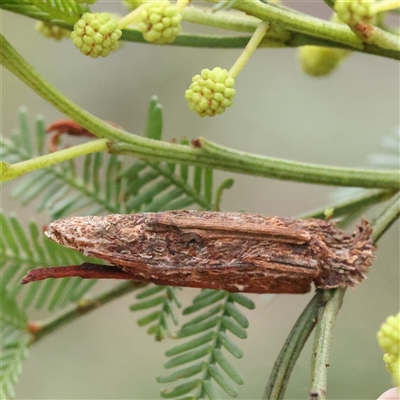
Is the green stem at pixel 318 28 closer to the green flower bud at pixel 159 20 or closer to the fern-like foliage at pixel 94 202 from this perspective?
the green flower bud at pixel 159 20

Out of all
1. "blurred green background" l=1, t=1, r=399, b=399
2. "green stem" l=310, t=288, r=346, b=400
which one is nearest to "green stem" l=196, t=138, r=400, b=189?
"green stem" l=310, t=288, r=346, b=400

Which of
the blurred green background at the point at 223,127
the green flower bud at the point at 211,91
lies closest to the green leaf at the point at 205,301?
the green flower bud at the point at 211,91

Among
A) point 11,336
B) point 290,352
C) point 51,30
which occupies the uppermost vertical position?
point 51,30

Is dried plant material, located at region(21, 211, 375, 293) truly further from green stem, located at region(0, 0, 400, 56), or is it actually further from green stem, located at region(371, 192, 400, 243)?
green stem, located at region(0, 0, 400, 56)

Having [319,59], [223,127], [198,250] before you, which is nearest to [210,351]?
[198,250]

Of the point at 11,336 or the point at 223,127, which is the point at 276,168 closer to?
the point at 11,336

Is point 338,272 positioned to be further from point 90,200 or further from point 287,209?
point 287,209
